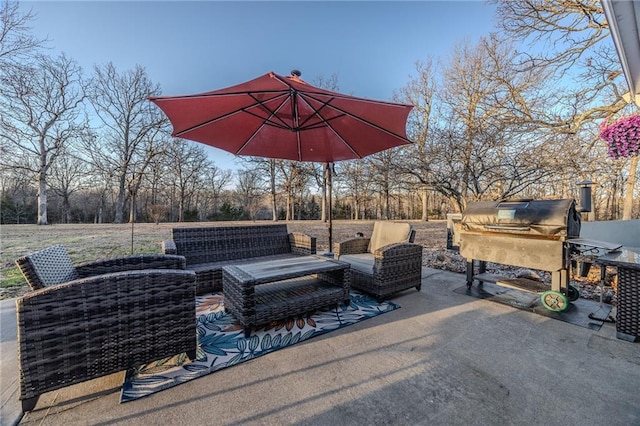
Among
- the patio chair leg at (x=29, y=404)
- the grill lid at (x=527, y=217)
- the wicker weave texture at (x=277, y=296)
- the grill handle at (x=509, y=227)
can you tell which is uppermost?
the grill lid at (x=527, y=217)

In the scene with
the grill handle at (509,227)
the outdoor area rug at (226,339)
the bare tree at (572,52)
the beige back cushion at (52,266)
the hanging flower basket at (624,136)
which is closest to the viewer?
the beige back cushion at (52,266)

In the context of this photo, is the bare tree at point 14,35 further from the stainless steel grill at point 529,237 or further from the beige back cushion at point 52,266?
the stainless steel grill at point 529,237

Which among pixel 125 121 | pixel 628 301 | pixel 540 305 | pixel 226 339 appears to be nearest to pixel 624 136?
pixel 628 301

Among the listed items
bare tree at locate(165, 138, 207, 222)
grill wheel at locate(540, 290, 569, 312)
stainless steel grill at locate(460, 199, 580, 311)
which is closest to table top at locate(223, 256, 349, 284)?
stainless steel grill at locate(460, 199, 580, 311)

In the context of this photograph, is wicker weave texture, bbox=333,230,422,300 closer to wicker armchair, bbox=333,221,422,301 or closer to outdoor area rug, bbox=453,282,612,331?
wicker armchair, bbox=333,221,422,301

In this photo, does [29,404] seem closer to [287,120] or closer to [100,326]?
Result: [100,326]

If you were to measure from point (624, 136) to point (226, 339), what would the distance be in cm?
475

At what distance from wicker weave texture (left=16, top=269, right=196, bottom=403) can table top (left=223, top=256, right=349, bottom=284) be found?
0.71 m

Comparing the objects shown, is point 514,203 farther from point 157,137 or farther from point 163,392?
point 157,137

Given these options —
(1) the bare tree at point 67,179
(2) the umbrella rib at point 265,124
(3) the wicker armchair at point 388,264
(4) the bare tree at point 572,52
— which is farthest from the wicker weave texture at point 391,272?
(1) the bare tree at point 67,179

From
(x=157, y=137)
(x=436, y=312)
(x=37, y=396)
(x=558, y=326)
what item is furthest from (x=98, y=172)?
(x=558, y=326)

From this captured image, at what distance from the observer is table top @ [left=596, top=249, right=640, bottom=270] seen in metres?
2.20

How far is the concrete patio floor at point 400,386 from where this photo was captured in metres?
1.49

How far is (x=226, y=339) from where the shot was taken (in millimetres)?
2387
